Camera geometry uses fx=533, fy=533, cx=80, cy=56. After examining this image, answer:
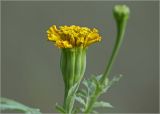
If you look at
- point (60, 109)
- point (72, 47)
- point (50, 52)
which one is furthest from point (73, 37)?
point (50, 52)

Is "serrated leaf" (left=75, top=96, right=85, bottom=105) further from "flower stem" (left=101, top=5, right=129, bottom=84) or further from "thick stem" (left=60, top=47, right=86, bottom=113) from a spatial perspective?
"flower stem" (left=101, top=5, right=129, bottom=84)

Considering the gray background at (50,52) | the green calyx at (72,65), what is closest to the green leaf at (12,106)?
the green calyx at (72,65)

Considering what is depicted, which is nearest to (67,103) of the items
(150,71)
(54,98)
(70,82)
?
(70,82)

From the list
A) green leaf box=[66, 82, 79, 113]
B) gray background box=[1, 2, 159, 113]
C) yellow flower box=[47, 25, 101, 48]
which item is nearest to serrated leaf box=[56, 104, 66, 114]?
green leaf box=[66, 82, 79, 113]

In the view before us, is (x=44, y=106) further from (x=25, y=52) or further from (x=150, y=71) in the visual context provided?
(x=150, y=71)

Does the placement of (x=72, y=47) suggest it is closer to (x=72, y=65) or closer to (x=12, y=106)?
(x=72, y=65)

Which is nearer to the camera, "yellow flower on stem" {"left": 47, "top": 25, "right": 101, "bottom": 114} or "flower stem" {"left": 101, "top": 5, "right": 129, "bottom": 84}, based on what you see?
"flower stem" {"left": 101, "top": 5, "right": 129, "bottom": 84}
